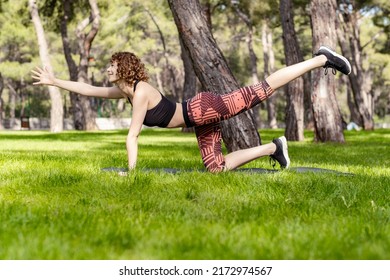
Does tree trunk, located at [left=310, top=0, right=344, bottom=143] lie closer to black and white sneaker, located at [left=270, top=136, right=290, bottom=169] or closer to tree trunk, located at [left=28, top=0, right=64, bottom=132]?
black and white sneaker, located at [left=270, top=136, right=290, bottom=169]

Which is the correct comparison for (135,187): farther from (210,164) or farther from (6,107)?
(6,107)

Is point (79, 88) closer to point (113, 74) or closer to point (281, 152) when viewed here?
point (113, 74)

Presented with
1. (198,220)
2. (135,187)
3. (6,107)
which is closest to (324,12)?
(135,187)

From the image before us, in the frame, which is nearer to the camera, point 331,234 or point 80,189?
point 331,234

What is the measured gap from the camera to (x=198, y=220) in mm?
3949

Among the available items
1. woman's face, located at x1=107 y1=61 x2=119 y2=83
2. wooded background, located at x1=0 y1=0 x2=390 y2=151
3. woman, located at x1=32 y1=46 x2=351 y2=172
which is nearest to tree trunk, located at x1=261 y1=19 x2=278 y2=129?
wooded background, located at x1=0 y1=0 x2=390 y2=151

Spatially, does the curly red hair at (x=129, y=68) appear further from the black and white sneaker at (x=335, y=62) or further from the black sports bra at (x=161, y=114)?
the black and white sneaker at (x=335, y=62)

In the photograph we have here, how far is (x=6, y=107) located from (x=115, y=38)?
92.6 feet

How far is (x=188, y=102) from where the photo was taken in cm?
655

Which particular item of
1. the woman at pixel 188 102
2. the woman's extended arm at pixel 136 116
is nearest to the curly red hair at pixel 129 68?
the woman at pixel 188 102

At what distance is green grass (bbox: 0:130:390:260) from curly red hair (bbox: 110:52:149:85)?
104 cm

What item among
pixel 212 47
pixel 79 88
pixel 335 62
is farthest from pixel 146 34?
pixel 335 62

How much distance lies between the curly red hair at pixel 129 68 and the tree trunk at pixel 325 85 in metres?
10.2
